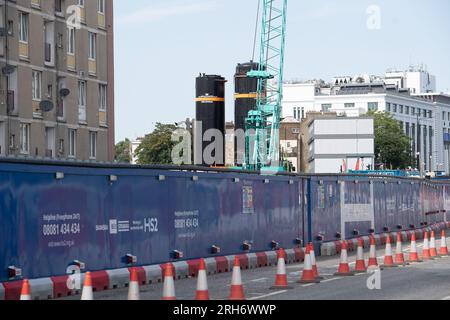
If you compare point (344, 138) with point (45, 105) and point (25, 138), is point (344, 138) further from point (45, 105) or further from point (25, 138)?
point (45, 105)

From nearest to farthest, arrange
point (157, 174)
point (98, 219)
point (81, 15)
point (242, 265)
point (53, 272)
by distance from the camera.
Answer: point (53, 272), point (98, 219), point (157, 174), point (242, 265), point (81, 15)

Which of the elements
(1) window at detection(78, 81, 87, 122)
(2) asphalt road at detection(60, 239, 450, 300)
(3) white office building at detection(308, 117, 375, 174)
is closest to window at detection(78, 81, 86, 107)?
(1) window at detection(78, 81, 87, 122)

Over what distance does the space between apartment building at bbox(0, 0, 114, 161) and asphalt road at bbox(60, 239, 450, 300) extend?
3191cm

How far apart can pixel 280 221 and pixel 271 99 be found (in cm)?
9036

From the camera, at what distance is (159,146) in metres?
138

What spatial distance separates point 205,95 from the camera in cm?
11256

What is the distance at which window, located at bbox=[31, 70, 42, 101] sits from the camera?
63431 millimetres

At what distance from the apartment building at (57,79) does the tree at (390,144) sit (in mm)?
105153

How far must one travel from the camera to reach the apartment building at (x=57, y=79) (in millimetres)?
60844

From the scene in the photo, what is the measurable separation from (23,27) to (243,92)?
61.4 metres

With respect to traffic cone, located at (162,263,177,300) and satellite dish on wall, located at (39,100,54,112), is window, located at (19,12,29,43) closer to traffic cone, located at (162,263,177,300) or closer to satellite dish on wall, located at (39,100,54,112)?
satellite dish on wall, located at (39,100,54,112)

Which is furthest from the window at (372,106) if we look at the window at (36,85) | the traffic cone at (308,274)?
the traffic cone at (308,274)
